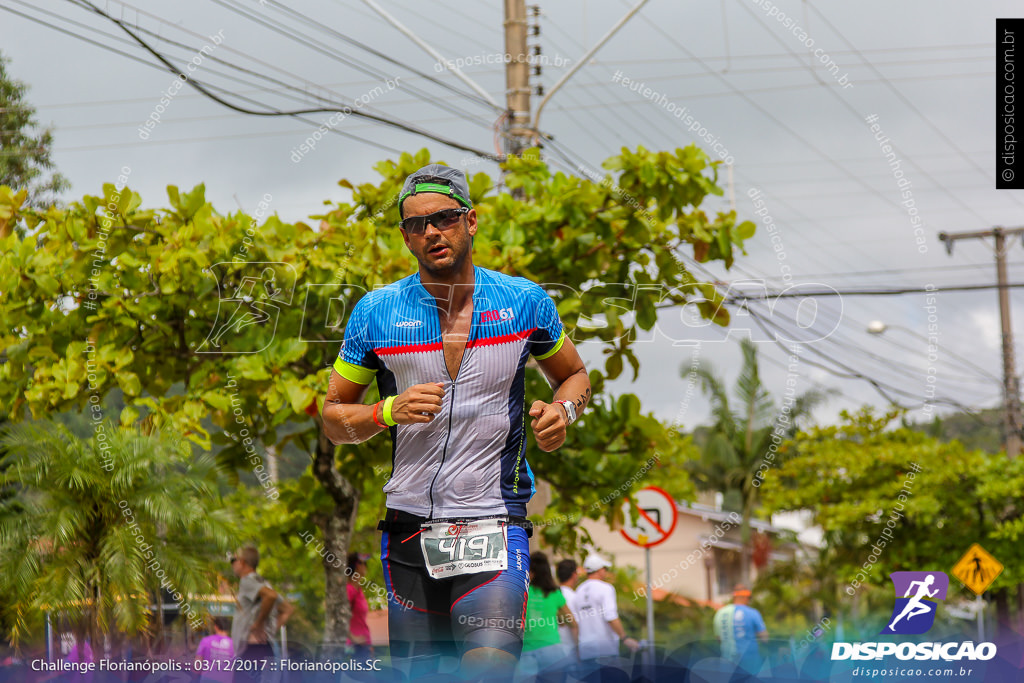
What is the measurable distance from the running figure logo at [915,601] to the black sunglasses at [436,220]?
4.44 feet

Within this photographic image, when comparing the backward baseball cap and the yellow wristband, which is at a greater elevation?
the backward baseball cap

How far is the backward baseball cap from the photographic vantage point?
8.73 ft

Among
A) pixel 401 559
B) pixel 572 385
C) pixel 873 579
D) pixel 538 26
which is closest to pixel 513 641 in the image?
pixel 401 559

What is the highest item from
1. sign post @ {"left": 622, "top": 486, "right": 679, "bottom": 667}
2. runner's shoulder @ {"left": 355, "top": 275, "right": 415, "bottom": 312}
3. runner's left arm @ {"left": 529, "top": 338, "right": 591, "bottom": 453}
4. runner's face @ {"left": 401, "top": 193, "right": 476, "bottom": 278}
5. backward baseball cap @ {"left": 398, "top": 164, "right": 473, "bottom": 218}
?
backward baseball cap @ {"left": 398, "top": 164, "right": 473, "bottom": 218}

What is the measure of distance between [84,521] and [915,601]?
17.3 feet

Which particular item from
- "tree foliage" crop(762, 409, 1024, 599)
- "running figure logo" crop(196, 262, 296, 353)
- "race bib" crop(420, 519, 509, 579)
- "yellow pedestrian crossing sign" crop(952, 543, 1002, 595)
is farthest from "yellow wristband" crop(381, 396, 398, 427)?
"tree foliage" crop(762, 409, 1024, 599)

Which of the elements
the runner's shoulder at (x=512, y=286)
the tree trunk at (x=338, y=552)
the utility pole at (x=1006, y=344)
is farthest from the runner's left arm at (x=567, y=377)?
the utility pole at (x=1006, y=344)

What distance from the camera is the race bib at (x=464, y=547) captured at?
2516mm

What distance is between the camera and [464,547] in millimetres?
2533

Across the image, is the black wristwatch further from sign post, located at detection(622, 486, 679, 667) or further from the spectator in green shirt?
sign post, located at detection(622, 486, 679, 667)

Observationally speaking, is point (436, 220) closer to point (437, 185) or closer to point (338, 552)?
point (437, 185)

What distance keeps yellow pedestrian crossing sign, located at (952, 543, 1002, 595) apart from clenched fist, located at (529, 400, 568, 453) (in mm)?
9541

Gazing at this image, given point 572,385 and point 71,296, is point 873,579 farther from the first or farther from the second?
point 572,385

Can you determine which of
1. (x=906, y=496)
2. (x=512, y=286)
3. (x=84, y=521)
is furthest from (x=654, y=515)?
(x=906, y=496)
